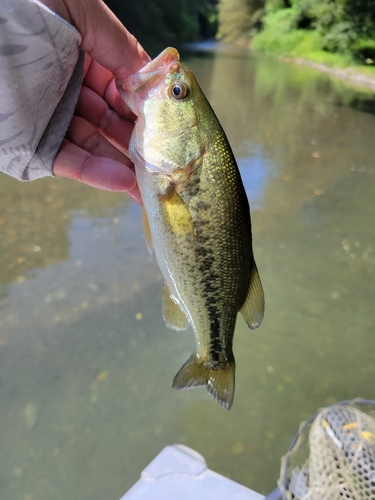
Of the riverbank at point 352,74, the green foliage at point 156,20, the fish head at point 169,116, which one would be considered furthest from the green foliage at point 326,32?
the fish head at point 169,116

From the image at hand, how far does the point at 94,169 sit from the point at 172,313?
808 mm

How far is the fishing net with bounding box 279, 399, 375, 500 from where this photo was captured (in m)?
2.17

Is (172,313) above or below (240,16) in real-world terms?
above

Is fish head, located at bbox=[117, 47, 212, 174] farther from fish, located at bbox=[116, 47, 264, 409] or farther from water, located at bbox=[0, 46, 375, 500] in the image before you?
water, located at bbox=[0, 46, 375, 500]

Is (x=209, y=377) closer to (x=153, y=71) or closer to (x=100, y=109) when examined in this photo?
(x=153, y=71)

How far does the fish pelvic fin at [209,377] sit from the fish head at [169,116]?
86 cm

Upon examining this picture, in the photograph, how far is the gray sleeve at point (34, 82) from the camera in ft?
5.58

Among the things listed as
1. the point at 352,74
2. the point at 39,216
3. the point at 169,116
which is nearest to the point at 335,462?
the point at 169,116

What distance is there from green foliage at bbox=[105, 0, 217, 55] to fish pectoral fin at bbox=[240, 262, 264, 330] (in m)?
20.7

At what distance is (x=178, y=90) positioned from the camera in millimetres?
1650

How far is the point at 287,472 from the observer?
2.43m

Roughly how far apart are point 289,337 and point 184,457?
1.55 m

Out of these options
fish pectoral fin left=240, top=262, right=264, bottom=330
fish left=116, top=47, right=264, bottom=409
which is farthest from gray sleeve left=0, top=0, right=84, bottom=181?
fish pectoral fin left=240, top=262, right=264, bottom=330

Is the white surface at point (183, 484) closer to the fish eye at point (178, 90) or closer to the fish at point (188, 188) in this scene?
the fish at point (188, 188)
